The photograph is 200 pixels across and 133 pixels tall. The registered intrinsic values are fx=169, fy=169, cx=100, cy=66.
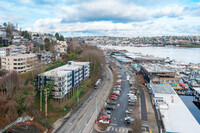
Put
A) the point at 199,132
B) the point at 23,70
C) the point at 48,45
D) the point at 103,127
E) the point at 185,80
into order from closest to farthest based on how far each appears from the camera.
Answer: the point at 199,132 < the point at 103,127 < the point at 23,70 < the point at 185,80 < the point at 48,45

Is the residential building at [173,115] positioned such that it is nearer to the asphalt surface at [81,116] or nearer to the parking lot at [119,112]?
the parking lot at [119,112]

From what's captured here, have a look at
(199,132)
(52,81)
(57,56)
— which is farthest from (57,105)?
(57,56)

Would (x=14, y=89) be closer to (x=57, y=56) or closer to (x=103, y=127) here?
(x=103, y=127)

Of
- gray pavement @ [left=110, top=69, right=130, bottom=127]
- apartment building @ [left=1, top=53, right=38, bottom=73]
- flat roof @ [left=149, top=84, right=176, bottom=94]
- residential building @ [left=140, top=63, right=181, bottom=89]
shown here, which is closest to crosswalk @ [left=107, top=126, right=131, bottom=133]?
gray pavement @ [left=110, top=69, right=130, bottom=127]

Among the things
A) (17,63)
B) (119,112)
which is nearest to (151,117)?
(119,112)

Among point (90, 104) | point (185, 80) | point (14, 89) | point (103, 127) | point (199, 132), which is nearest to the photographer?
point (199, 132)

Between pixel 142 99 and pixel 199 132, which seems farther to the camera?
pixel 142 99

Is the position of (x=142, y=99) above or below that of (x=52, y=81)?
below

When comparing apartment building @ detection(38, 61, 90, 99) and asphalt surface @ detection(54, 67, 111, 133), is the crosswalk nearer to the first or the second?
asphalt surface @ detection(54, 67, 111, 133)
